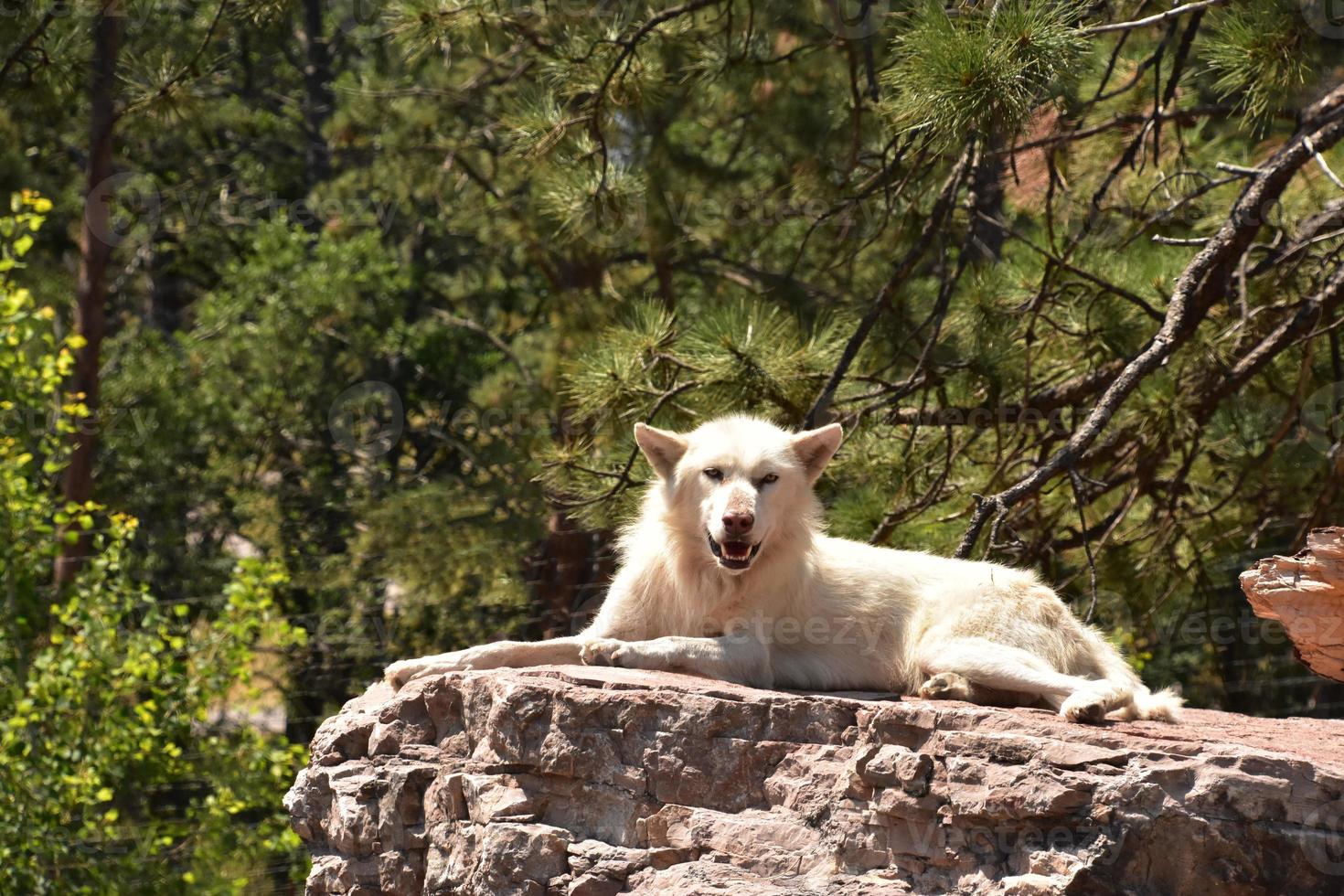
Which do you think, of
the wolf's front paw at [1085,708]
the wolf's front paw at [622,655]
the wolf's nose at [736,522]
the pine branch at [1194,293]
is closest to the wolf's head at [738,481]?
the wolf's nose at [736,522]

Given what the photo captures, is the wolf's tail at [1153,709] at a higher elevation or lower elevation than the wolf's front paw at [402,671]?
lower

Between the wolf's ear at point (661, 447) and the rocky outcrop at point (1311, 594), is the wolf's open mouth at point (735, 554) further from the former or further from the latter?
the rocky outcrop at point (1311, 594)

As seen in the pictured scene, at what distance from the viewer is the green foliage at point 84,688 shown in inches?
302

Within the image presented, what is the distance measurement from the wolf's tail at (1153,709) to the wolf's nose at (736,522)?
1.23m

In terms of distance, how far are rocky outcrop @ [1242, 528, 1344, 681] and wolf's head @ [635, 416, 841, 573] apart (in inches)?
56.6

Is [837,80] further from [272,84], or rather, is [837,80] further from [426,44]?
[272,84]

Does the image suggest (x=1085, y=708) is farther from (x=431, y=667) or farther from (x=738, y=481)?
(x=431, y=667)

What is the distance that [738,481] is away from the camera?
454cm

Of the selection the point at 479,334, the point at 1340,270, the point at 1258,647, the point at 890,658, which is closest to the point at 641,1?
the point at 479,334

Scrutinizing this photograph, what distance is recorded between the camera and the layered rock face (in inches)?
133

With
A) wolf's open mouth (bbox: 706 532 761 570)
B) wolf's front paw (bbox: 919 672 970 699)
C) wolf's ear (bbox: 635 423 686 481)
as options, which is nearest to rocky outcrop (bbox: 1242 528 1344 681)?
wolf's front paw (bbox: 919 672 970 699)

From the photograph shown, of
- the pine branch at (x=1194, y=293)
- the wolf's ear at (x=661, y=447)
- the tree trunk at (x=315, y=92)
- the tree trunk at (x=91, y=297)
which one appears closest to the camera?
the wolf's ear at (x=661, y=447)

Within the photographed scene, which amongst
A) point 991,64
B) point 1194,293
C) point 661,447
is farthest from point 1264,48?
point 661,447

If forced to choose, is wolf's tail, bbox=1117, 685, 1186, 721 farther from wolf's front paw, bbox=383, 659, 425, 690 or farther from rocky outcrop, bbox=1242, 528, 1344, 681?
wolf's front paw, bbox=383, 659, 425, 690
